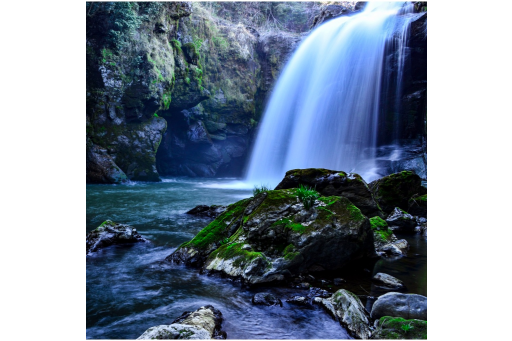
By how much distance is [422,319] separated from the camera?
10.3ft

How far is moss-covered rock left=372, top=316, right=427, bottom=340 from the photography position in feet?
9.13

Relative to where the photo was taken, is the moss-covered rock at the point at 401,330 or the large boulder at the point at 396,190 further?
the large boulder at the point at 396,190

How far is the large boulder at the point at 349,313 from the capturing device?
3.09 m

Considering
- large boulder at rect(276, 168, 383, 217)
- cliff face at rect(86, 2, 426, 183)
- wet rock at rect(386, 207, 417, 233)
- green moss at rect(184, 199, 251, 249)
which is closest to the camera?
green moss at rect(184, 199, 251, 249)

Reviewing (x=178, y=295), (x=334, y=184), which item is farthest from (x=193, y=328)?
(x=334, y=184)

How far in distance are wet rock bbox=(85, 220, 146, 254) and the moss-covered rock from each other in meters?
5.38

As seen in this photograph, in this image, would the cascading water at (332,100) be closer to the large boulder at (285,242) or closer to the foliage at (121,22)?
the foliage at (121,22)

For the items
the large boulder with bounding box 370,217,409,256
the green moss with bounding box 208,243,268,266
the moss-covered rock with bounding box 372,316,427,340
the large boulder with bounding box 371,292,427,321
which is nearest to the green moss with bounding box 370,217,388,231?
the large boulder with bounding box 370,217,409,256

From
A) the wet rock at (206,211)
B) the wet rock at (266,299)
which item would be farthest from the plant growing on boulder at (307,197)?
the wet rock at (206,211)

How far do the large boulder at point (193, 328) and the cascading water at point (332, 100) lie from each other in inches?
614

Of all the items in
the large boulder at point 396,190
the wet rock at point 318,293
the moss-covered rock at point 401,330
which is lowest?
the wet rock at point 318,293

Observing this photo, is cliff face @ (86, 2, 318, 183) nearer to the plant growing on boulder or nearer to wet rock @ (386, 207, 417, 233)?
the plant growing on boulder
